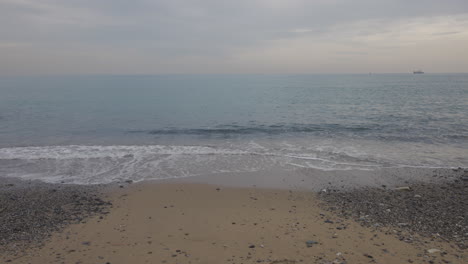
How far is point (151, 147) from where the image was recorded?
1847 centimetres

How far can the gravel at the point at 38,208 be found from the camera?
7.23 metres

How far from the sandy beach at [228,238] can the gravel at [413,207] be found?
334mm

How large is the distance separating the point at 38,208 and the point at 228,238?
20.6ft

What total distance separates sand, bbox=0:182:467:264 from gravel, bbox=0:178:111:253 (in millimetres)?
450

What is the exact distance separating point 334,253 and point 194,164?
30.8 ft

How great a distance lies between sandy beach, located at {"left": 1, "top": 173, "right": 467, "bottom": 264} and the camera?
20.7 feet

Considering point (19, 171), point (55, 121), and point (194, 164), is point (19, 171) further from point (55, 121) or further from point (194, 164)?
point (55, 121)

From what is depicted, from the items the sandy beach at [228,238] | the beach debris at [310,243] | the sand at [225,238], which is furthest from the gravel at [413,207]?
the beach debris at [310,243]

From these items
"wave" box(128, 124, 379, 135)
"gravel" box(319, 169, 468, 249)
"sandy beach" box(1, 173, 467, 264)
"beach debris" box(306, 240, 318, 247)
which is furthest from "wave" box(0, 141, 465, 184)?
"beach debris" box(306, 240, 318, 247)

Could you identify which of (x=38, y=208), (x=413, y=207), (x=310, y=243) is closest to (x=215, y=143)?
(x=38, y=208)

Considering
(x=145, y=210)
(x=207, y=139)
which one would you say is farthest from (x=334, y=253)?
(x=207, y=139)

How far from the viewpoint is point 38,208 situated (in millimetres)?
8977

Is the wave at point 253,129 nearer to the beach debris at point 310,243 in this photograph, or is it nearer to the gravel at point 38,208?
the gravel at point 38,208

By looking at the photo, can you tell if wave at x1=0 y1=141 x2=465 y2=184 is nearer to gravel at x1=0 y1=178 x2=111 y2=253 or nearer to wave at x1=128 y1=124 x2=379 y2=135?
gravel at x1=0 y1=178 x2=111 y2=253
